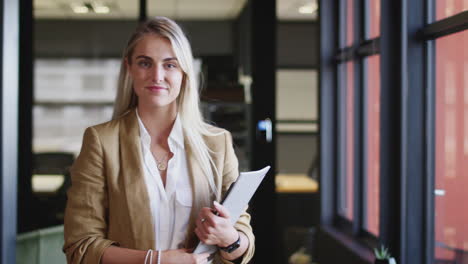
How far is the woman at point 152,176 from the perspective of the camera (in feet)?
4.61

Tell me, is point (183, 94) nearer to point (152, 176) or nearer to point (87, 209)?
point (152, 176)

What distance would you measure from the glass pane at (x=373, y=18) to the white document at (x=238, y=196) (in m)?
2.42

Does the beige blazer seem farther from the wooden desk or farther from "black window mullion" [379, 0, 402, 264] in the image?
the wooden desk

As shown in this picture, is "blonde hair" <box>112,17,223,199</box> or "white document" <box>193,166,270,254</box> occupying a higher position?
"blonde hair" <box>112,17,223,199</box>

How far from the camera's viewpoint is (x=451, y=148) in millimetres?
2607

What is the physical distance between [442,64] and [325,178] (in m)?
1.94

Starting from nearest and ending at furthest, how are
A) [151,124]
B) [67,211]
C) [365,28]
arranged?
[67,211], [151,124], [365,28]

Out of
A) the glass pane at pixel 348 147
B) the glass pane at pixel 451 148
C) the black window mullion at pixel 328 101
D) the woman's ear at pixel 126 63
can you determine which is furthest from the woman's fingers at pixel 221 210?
the black window mullion at pixel 328 101

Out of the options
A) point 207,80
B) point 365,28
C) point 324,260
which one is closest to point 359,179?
point 324,260

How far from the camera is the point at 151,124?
1.55 m

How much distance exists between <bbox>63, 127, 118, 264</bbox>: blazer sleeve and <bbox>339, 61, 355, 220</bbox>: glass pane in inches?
116

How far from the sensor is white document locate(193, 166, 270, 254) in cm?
137

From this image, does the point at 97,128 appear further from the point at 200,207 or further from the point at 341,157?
the point at 341,157

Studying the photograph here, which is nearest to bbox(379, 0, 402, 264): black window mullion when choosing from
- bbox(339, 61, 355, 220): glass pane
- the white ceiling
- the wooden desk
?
bbox(339, 61, 355, 220): glass pane
